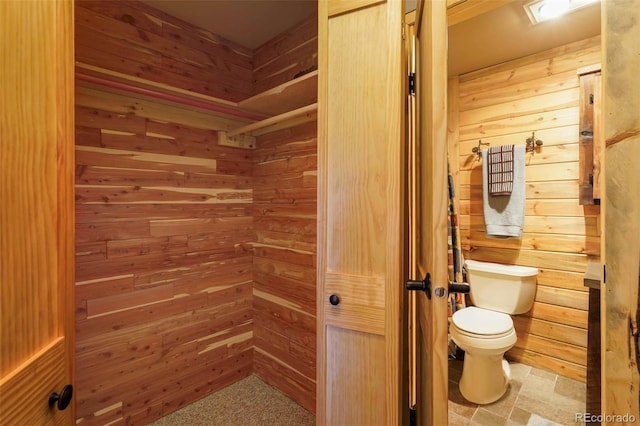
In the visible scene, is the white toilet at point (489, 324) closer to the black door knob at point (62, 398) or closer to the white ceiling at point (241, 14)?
the black door knob at point (62, 398)

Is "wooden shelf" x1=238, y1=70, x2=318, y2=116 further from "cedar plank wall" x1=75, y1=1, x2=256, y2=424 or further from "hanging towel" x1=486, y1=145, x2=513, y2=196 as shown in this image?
"hanging towel" x1=486, y1=145, x2=513, y2=196

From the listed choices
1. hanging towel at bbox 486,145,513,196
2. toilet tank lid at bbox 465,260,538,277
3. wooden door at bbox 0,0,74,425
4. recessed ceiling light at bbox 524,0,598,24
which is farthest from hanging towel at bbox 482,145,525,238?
wooden door at bbox 0,0,74,425

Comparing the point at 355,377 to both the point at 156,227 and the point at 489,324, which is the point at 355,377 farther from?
the point at 156,227

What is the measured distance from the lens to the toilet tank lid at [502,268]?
214 centimetres

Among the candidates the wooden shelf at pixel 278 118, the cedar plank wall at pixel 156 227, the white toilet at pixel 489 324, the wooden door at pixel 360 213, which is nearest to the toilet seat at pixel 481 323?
the white toilet at pixel 489 324

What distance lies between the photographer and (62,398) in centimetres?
61

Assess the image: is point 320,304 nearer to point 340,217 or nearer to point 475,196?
point 340,217

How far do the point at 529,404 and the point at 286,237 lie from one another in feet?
6.52

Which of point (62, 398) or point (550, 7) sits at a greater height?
point (550, 7)

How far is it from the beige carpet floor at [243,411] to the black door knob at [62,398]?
1.43 metres

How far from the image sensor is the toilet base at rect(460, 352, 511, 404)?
1.90 m

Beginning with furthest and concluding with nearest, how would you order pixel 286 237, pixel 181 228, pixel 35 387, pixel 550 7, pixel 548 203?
pixel 548 203 < pixel 286 237 < pixel 181 228 < pixel 550 7 < pixel 35 387

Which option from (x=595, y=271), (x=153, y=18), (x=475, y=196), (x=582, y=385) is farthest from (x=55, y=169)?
(x=582, y=385)

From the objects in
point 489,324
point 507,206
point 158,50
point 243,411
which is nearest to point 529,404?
point 489,324
